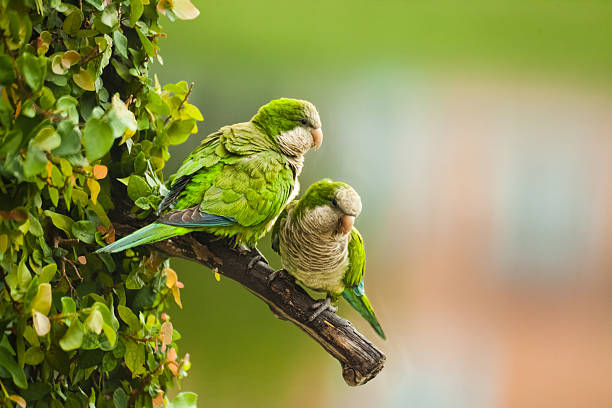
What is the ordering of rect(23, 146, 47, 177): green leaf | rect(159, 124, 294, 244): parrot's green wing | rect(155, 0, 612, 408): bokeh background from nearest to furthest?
rect(23, 146, 47, 177): green leaf
rect(159, 124, 294, 244): parrot's green wing
rect(155, 0, 612, 408): bokeh background

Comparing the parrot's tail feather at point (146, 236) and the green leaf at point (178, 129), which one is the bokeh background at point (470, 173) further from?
the parrot's tail feather at point (146, 236)

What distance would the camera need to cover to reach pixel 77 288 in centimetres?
84

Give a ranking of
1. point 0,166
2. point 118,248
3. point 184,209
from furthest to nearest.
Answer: point 184,209, point 118,248, point 0,166

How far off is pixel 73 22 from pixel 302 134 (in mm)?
440

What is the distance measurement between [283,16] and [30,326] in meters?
1.33

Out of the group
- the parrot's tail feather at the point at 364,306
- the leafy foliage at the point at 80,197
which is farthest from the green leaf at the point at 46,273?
the parrot's tail feather at the point at 364,306

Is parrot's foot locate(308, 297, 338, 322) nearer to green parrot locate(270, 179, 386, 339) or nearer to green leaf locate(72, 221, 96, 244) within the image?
green parrot locate(270, 179, 386, 339)

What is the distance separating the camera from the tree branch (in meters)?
0.96

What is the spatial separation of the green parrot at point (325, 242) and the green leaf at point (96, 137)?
42cm

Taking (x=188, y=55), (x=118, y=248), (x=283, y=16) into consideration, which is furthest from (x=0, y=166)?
(x=283, y=16)

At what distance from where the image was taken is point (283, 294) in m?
1.02

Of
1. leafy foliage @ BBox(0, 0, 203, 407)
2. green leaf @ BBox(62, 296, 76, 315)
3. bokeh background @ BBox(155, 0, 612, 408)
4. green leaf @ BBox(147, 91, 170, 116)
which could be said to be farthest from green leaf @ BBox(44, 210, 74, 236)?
bokeh background @ BBox(155, 0, 612, 408)

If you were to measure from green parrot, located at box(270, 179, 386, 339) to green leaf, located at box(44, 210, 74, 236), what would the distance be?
14.9 inches

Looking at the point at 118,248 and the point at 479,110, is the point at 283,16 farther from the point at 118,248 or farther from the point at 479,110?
the point at 118,248
